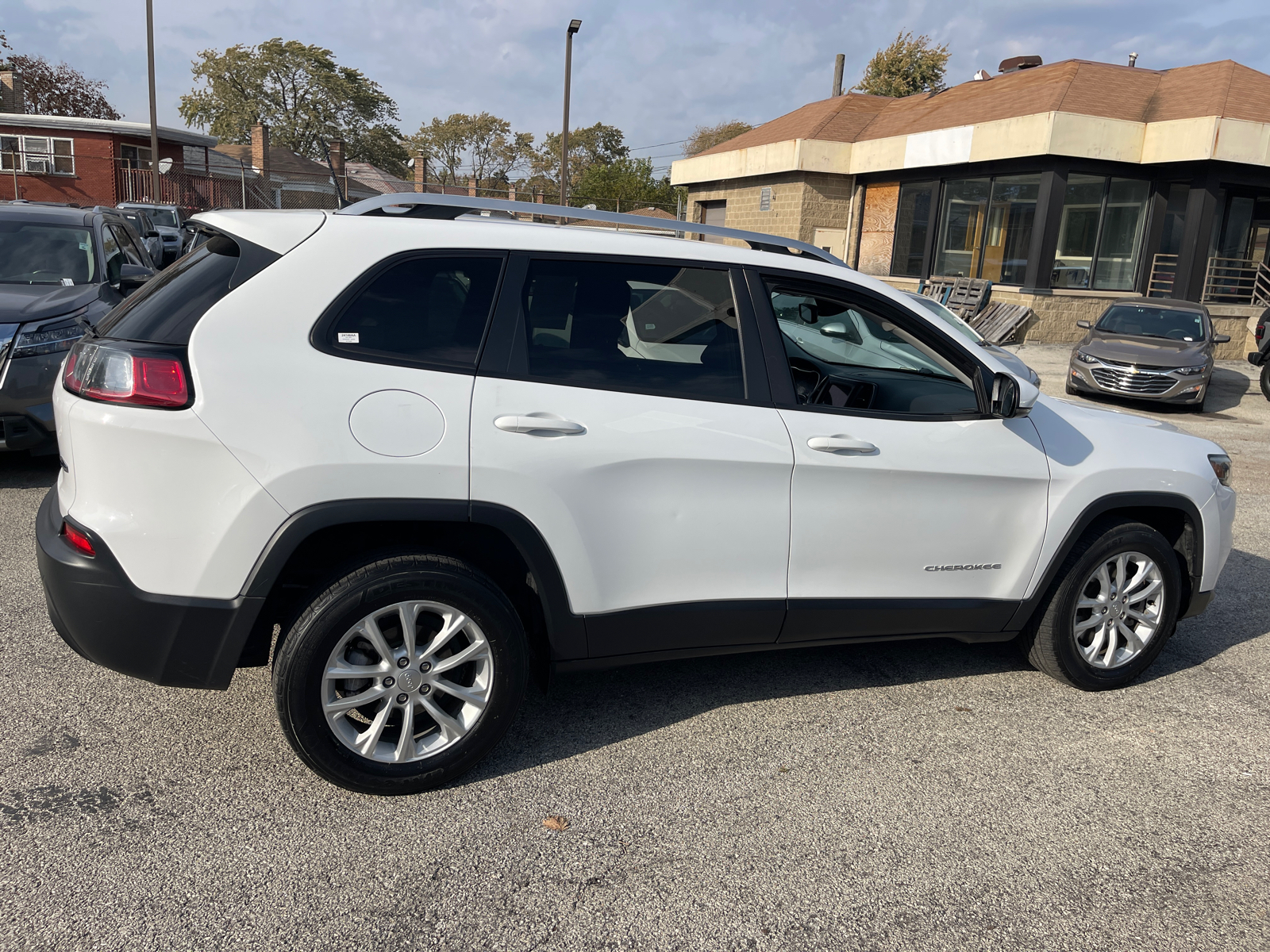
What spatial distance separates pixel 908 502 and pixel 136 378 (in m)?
2.67

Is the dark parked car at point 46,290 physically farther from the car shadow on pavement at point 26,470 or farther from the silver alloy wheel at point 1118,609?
the silver alloy wheel at point 1118,609

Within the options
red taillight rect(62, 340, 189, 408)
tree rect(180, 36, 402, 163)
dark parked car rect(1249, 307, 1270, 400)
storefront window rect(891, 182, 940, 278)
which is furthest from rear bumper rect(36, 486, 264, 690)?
tree rect(180, 36, 402, 163)

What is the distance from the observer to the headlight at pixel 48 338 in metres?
6.34

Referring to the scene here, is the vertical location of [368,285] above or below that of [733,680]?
above

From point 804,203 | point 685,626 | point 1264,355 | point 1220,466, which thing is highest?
point 804,203

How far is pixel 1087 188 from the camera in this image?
21.1 metres

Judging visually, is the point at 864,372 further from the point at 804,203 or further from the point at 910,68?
the point at 910,68

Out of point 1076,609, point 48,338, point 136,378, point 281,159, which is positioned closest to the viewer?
point 136,378

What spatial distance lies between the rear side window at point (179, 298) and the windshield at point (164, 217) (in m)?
23.7

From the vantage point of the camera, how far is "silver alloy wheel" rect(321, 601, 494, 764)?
3.02 metres

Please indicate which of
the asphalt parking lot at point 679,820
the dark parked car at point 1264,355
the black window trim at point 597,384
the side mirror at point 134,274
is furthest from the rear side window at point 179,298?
the dark parked car at point 1264,355

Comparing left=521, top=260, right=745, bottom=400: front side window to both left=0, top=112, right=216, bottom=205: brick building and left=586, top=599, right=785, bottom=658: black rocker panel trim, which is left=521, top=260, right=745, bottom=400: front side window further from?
left=0, top=112, right=216, bottom=205: brick building

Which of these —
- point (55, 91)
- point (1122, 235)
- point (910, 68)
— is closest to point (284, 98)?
point (55, 91)

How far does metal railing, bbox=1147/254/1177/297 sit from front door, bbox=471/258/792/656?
21531 mm
